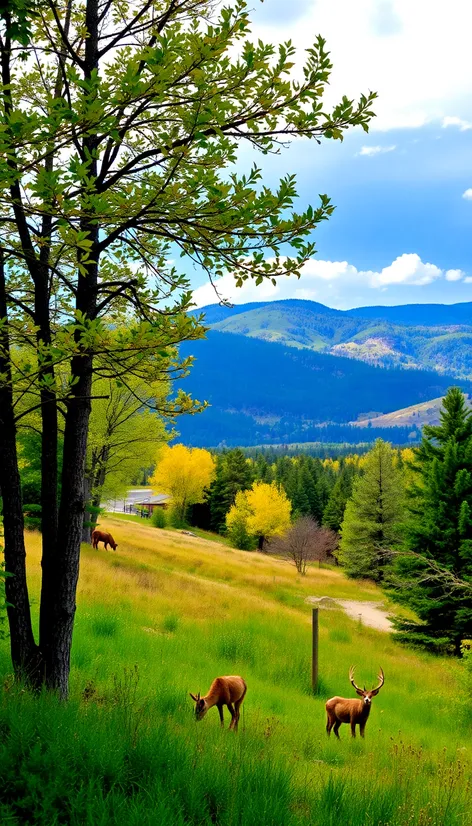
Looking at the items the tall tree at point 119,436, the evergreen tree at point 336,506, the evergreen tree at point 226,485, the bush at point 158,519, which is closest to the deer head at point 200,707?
the tall tree at point 119,436

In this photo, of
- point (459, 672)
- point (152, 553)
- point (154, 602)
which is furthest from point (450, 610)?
point (152, 553)

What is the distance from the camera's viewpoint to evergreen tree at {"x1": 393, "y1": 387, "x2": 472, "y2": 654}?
20719mm

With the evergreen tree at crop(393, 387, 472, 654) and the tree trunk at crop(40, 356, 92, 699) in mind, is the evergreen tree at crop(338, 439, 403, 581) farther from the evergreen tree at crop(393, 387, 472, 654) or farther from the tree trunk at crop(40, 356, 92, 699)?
the tree trunk at crop(40, 356, 92, 699)

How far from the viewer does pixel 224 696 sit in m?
6.61

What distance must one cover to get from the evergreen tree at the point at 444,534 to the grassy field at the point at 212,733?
3571mm

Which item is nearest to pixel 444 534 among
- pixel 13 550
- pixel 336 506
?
pixel 13 550

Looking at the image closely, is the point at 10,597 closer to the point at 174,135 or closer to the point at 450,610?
the point at 174,135

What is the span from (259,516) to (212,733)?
5166 centimetres

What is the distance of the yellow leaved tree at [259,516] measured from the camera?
56.6m

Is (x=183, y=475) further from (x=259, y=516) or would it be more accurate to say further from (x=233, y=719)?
(x=233, y=719)

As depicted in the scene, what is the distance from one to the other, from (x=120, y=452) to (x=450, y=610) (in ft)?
52.5

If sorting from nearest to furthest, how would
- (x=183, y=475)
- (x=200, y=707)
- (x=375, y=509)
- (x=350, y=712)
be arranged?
(x=200, y=707), (x=350, y=712), (x=375, y=509), (x=183, y=475)

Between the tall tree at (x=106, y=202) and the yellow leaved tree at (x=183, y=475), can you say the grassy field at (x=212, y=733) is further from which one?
the yellow leaved tree at (x=183, y=475)

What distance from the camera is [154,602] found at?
49.9 ft
